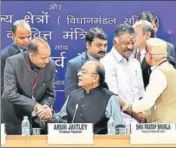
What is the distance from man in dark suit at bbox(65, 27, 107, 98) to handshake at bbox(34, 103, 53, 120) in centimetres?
19

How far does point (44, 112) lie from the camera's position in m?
3.62

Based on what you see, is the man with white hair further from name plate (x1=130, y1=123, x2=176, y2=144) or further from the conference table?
the conference table

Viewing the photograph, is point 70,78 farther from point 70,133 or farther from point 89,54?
point 70,133

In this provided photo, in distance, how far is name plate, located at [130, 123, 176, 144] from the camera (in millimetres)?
3225

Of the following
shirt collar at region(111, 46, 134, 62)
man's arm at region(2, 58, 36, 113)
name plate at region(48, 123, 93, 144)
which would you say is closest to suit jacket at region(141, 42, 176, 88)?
shirt collar at region(111, 46, 134, 62)

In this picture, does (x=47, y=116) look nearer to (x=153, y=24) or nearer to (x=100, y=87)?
(x=100, y=87)

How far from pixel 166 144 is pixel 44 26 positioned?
1362 millimetres

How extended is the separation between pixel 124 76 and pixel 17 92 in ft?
2.89

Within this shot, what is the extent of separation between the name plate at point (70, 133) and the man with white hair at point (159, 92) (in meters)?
0.44

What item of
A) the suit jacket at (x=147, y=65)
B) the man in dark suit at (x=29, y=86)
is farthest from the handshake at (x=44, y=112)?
the suit jacket at (x=147, y=65)

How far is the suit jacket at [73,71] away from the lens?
11.9 feet

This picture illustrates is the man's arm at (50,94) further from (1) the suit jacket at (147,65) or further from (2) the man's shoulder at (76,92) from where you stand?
(1) the suit jacket at (147,65)

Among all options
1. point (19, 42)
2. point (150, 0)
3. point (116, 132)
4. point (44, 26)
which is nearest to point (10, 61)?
point (19, 42)

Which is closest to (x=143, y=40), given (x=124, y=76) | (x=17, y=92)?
(x=124, y=76)
